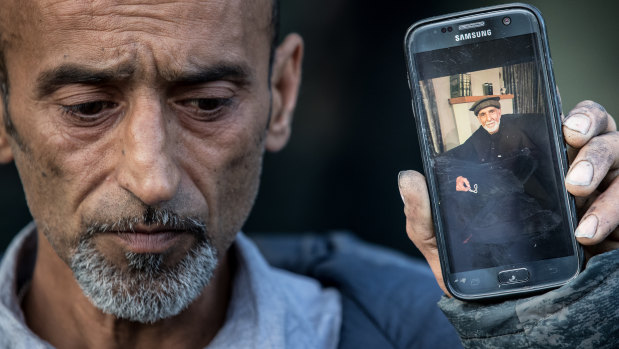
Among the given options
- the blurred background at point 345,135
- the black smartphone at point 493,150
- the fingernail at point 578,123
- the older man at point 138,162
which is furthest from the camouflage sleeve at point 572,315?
the blurred background at point 345,135

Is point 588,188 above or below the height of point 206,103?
below

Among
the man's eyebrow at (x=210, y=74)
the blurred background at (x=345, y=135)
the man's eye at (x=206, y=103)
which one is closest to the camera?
the man's eyebrow at (x=210, y=74)

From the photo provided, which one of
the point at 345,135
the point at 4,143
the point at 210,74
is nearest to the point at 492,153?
the point at 210,74

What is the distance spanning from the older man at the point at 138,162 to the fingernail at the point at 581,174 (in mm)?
883

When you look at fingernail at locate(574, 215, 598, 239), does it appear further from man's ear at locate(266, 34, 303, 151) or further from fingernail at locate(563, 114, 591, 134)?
man's ear at locate(266, 34, 303, 151)

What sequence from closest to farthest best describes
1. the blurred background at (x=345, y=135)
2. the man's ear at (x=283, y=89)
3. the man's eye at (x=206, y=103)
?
the man's eye at (x=206, y=103) < the man's ear at (x=283, y=89) < the blurred background at (x=345, y=135)

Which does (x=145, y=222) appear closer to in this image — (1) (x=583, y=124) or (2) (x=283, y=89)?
(2) (x=283, y=89)

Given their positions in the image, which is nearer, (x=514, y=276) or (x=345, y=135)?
(x=514, y=276)

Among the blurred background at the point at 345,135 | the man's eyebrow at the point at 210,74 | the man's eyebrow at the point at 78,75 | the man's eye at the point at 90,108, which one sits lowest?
the blurred background at the point at 345,135

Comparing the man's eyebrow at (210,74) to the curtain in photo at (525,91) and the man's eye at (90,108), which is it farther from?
the curtain in photo at (525,91)

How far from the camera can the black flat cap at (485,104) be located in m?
1.71

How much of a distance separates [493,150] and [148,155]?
0.82 m

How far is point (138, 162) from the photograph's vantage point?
1.73m

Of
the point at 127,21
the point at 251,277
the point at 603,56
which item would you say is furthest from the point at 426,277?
the point at 603,56
